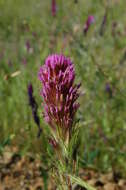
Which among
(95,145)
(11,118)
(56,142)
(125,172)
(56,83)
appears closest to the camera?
(56,83)

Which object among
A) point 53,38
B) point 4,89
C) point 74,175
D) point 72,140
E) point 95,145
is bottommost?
point 74,175

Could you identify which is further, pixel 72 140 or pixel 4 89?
pixel 4 89

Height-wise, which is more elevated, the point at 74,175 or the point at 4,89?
the point at 4,89

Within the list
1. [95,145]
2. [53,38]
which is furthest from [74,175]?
[53,38]

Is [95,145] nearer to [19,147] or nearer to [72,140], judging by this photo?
[19,147]

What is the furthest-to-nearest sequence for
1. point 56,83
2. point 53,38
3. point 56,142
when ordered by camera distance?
point 53,38
point 56,142
point 56,83

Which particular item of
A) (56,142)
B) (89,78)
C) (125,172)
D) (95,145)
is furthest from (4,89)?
(56,142)

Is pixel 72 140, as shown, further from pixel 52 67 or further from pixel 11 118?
pixel 11 118
